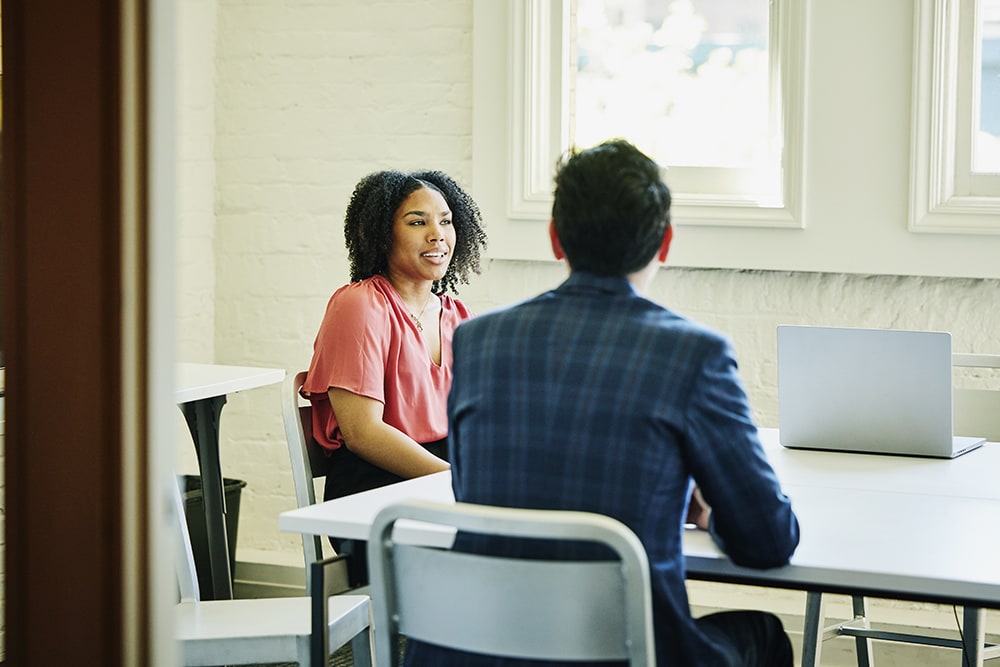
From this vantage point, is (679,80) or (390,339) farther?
(679,80)

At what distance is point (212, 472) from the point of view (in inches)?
111

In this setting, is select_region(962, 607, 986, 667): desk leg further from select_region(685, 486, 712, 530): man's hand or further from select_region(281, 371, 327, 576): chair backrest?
select_region(281, 371, 327, 576): chair backrest

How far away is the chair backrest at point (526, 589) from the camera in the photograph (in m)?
1.25

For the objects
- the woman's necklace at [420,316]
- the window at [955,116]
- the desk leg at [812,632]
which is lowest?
the desk leg at [812,632]

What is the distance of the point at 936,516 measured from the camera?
1708mm

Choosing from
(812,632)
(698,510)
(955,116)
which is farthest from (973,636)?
(955,116)

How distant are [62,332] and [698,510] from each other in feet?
3.52

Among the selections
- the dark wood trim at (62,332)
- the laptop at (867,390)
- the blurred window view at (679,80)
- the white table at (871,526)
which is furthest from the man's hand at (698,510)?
the blurred window view at (679,80)

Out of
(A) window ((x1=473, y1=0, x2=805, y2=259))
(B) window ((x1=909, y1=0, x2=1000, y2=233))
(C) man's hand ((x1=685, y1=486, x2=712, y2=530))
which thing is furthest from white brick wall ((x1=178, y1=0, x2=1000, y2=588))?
(C) man's hand ((x1=685, y1=486, x2=712, y2=530))

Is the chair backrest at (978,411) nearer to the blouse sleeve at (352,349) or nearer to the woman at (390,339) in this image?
the woman at (390,339)

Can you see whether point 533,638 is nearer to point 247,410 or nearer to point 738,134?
point 738,134

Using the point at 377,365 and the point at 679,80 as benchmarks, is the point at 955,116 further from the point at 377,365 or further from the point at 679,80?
the point at 377,365

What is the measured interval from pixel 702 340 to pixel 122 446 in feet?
2.80

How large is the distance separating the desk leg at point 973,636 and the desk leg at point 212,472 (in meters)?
1.64
